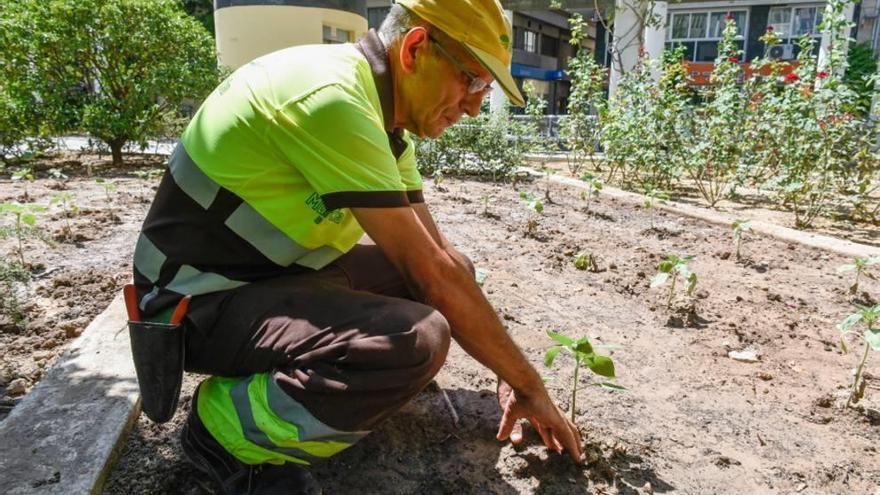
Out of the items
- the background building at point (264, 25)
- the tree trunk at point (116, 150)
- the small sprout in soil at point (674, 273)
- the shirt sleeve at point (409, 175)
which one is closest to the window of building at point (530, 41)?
the background building at point (264, 25)

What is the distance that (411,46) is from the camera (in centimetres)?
154

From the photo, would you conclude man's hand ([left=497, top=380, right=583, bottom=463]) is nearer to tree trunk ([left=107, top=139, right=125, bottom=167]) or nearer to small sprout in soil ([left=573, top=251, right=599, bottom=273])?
small sprout in soil ([left=573, top=251, right=599, bottom=273])

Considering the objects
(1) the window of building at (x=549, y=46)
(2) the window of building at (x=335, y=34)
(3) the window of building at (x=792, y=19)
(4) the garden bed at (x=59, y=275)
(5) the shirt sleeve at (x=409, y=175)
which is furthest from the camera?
(1) the window of building at (x=549, y=46)

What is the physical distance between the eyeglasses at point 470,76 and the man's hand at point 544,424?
761 mm

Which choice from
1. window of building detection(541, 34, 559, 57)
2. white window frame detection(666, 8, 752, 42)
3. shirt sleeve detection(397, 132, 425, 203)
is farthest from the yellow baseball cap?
window of building detection(541, 34, 559, 57)

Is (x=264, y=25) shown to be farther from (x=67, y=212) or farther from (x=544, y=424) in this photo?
(x=544, y=424)

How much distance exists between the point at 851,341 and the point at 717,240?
1657 mm

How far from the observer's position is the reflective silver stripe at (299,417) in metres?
1.37

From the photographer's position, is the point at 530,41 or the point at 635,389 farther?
the point at 530,41

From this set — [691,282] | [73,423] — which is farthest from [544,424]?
[691,282]

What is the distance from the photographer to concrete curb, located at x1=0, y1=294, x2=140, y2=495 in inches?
56.3

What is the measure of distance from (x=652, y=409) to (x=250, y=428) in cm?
123

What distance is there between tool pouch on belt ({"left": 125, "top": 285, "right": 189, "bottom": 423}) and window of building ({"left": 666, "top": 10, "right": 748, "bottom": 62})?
24565 millimetres

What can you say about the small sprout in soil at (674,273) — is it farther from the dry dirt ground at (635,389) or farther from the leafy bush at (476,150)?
the leafy bush at (476,150)
